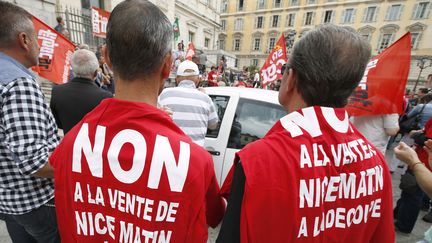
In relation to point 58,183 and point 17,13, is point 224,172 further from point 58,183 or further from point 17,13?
point 17,13

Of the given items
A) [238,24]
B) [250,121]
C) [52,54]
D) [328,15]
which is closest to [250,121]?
[250,121]

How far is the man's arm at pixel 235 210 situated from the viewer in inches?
32.9

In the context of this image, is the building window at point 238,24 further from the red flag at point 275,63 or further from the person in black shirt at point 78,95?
the person in black shirt at point 78,95

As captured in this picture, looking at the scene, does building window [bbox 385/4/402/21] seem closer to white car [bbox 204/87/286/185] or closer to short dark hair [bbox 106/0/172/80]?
white car [bbox 204/87/286/185]

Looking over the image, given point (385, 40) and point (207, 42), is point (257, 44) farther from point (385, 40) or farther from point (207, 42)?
point (207, 42)

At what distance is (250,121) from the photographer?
2951mm

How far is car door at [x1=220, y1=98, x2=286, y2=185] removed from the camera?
2.86m

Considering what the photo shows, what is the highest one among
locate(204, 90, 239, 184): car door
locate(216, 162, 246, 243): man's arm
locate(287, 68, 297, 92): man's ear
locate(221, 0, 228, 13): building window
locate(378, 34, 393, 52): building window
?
locate(221, 0, 228, 13): building window

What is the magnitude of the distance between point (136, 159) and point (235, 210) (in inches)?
15.9

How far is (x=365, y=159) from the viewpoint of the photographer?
0.90 metres

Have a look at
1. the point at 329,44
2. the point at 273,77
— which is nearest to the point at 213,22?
the point at 273,77

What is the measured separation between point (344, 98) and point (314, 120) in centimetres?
19

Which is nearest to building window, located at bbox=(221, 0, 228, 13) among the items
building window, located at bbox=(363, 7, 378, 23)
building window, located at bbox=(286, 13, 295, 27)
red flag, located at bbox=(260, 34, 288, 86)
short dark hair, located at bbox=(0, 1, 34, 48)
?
building window, located at bbox=(286, 13, 295, 27)

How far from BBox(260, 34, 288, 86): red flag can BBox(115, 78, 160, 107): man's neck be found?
5.14m
